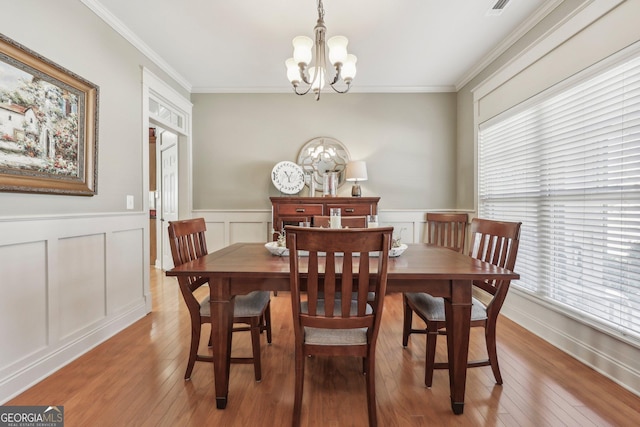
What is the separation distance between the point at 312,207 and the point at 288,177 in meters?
0.66

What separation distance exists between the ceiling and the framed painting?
769mm

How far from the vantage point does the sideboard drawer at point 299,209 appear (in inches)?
138

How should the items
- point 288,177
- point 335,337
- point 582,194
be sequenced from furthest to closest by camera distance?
point 288,177
point 582,194
point 335,337

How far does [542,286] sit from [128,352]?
327 centimetres

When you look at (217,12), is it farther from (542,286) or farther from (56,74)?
(542,286)

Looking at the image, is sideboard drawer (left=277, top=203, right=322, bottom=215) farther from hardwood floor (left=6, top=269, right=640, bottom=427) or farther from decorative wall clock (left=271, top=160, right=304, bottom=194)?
hardwood floor (left=6, top=269, right=640, bottom=427)

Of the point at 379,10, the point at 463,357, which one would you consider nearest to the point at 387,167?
the point at 379,10

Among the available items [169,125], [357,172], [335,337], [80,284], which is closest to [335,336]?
[335,337]

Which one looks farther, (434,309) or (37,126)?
(37,126)

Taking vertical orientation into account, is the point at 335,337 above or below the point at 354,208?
below

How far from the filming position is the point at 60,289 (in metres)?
1.97

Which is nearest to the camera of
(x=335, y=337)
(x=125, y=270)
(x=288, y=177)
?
(x=335, y=337)

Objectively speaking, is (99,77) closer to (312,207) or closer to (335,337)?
(312,207)

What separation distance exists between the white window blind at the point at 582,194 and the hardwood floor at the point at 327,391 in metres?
0.48
